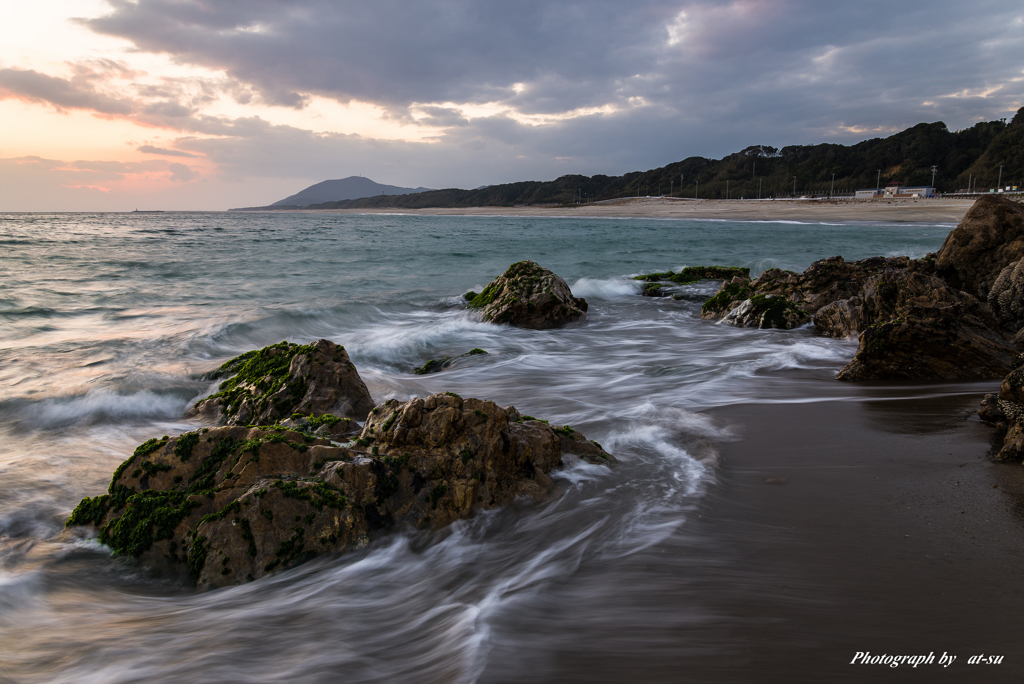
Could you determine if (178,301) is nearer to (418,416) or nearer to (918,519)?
(418,416)

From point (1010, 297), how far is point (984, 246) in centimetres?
145

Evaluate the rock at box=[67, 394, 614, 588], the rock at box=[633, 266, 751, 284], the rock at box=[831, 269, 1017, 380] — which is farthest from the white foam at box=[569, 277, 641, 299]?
the rock at box=[67, 394, 614, 588]

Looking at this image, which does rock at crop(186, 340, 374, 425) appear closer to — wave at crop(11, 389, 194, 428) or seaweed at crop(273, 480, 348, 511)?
wave at crop(11, 389, 194, 428)

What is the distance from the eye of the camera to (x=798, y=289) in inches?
400

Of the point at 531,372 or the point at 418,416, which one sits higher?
the point at 418,416

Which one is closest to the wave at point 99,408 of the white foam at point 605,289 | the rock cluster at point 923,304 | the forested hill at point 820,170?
the rock cluster at point 923,304

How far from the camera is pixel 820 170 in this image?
120m

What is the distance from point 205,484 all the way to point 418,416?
3.86ft

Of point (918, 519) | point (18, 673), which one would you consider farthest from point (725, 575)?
point (18, 673)

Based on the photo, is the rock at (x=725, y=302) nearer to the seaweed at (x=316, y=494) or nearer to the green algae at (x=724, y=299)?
the green algae at (x=724, y=299)

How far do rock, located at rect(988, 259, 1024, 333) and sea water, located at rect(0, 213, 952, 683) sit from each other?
5.89 ft

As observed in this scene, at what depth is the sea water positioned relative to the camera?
237 centimetres

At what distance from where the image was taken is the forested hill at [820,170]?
93.6 m

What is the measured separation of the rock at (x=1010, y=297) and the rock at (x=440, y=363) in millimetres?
6480
